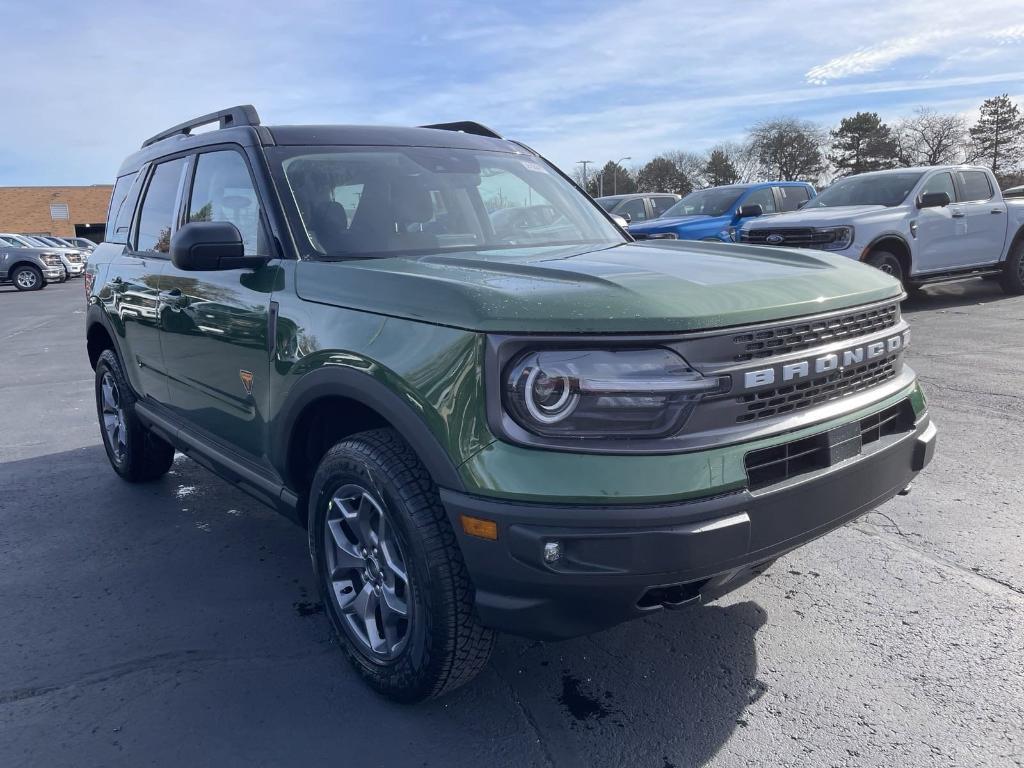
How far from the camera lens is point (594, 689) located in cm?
269

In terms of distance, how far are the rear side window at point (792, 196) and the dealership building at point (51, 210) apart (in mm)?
66219

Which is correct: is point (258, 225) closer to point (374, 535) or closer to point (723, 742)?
point (374, 535)

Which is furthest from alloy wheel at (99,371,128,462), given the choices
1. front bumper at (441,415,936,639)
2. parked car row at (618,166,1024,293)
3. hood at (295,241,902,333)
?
parked car row at (618,166,1024,293)

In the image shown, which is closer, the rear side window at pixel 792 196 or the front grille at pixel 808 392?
the front grille at pixel 808 392

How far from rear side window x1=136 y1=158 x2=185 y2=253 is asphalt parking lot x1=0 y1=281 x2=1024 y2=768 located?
1489 millimetres

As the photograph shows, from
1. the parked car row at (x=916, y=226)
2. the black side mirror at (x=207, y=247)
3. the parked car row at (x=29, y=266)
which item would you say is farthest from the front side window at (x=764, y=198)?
the parked car row at (x=29, y=266)

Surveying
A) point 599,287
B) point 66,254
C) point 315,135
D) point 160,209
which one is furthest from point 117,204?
point 66,254

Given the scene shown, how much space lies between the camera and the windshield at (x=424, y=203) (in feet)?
10.3

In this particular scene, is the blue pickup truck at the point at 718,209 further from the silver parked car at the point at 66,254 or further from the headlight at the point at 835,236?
the silver parked car at the point at 66,254

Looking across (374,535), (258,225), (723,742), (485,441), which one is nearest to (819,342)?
(485,441)

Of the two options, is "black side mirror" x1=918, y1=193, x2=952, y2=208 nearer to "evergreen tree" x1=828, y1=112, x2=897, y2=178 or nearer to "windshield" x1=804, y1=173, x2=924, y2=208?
"windshield" x1=804, y1=173, x2=924, y2=208

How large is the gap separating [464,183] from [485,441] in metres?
1.88

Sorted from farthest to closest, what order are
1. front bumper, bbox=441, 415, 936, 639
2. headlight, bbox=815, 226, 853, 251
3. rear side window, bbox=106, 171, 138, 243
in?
1. headlight, bbox=815, 226, 853, 251
2. rear side window, bbox=106, 171, 138, 243
3. front bumper, bbox=441, 415, 936, 639

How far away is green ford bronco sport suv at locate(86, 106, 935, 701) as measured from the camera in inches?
82.4
